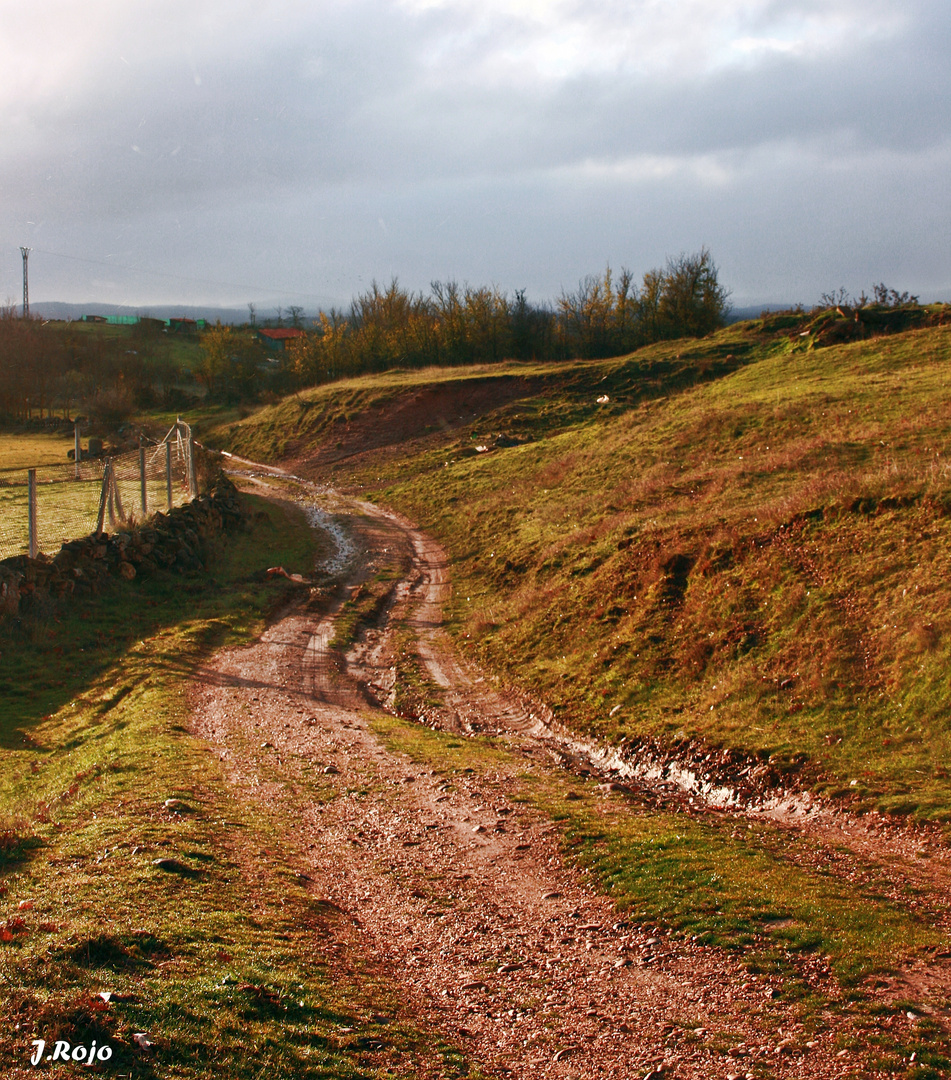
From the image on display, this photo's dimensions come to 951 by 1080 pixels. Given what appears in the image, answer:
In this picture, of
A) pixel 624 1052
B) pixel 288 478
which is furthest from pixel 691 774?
pixel 288 478

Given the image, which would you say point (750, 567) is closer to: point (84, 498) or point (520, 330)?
point (84, 498)

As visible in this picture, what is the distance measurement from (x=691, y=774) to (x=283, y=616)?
1127 centimetres

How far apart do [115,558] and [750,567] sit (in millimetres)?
13752

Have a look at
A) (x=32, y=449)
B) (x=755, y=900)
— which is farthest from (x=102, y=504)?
(x=32, y=449)

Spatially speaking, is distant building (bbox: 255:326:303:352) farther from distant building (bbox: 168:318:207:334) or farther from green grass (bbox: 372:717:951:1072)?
green grass (bbox: 372:717:951:1072)

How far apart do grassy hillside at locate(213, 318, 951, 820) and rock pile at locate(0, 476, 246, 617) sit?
7.16 m

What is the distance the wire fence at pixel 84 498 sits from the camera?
18.9 metres

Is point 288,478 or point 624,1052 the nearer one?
point 624,1052

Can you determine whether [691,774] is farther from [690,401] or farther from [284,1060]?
[690,401]

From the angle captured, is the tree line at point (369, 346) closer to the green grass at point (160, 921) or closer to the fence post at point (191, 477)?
the fence post at point (191, 477)

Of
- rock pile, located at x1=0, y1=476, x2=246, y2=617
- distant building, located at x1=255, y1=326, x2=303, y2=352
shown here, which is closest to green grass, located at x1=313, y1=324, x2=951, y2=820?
rock pile, located at x1=0, y1=476, x2=246, y2=617

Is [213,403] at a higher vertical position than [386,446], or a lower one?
higher

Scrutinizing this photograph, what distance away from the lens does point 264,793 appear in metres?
9.57

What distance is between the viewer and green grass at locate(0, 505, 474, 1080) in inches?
174
